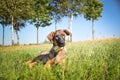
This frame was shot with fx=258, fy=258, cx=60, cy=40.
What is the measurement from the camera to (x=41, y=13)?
127ft

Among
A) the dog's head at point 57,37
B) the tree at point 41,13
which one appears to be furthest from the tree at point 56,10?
the dog's head at point 57,37

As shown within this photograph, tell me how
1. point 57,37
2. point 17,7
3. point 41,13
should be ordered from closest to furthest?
point 57,37 → point 17,7 → point 41,13

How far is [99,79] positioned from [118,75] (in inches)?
11.4

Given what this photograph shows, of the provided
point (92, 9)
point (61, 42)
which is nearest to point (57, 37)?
point (61, 42)

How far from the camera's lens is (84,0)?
134ft

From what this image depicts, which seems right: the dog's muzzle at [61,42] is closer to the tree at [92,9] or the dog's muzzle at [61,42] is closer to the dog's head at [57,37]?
the dog's head at [57,37]

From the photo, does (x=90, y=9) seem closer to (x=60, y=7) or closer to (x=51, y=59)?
(x=60, y=7)

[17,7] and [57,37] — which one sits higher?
[17,7]

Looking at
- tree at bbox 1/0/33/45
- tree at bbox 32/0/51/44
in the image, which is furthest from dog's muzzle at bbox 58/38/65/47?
tree at bbox 32/0/51/44

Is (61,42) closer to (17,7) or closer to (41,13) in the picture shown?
(17,7)

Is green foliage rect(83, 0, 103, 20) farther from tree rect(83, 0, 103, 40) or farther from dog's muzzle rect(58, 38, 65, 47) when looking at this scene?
dog's muzzle rect(58, 38, 65, 47)

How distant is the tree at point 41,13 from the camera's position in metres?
38.5

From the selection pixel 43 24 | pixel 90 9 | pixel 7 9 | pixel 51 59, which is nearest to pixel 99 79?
pixel 51 59

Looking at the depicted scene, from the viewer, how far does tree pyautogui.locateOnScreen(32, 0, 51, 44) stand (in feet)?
126
